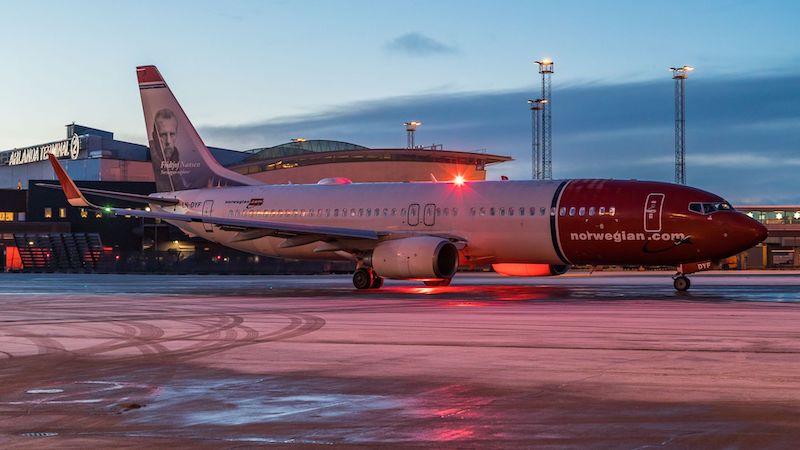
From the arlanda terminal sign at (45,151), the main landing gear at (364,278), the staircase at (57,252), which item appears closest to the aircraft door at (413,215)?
the main landing gear at (364,278)

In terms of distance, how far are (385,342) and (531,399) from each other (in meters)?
6.57

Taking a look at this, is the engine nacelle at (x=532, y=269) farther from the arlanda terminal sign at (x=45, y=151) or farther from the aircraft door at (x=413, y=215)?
the arlanda terminal sign at (x=45, y=151)

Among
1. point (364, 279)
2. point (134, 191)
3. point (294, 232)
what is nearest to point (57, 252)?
point (134, 191)

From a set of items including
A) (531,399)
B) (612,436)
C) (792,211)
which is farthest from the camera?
(792,211)

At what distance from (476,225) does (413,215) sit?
2.92 meters

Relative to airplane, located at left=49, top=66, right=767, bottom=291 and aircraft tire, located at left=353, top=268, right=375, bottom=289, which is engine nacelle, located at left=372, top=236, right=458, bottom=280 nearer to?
airplane, located at left=49, top=66, right=767, bottom=291

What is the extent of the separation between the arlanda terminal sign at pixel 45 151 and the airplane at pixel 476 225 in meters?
82.1

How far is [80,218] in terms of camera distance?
91.6m

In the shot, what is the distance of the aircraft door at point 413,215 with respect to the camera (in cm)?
3691

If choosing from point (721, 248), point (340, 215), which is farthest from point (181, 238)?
point (721, 248)

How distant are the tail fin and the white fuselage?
2.79ft

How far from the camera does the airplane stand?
3148 centimetres

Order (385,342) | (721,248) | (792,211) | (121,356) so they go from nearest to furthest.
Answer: (121,356) → (385,342) → (721,248) → (792,211)

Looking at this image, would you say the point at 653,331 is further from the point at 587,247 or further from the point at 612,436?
the point at 587,247
